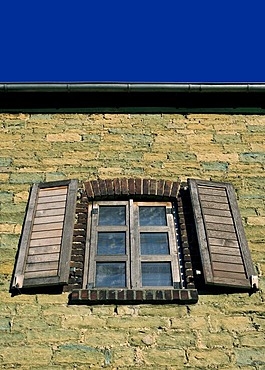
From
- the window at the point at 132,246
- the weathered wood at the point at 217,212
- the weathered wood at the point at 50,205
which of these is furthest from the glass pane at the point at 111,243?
the weathered wood at the point at 217,212

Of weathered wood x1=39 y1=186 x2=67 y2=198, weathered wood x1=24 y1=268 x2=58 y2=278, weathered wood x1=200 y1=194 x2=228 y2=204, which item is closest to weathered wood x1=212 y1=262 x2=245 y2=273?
weathered wood x1=200 y1=194 x2=228 y2=204

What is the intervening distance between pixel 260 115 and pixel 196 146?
113 cm

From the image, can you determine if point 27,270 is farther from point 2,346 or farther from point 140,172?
point 140,172

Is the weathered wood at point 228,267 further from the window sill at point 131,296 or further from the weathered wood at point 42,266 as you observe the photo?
the weathered wood at point 42,266

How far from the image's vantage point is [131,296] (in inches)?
184

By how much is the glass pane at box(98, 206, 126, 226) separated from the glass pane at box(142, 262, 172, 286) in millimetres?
672

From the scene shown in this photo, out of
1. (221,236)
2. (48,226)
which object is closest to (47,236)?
(48,226)

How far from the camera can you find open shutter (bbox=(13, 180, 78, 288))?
479cm

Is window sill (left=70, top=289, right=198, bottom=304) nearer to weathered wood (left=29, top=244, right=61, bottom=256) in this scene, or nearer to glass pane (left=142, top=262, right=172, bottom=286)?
glass pane (left=142, top=262, right=172, bottom=286)

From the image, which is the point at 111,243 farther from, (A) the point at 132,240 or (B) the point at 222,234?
(B) the point at 222,234

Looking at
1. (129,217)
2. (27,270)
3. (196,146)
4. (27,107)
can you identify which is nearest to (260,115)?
(196,146)

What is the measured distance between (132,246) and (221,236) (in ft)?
2.94

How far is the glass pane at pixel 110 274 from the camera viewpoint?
4941 millimetres

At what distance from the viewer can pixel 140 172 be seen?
20.3 feet
